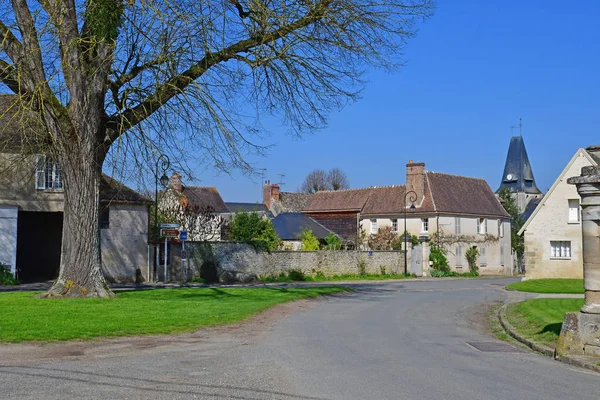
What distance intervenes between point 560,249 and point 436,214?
15477 mm

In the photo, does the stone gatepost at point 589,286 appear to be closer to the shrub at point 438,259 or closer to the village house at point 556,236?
the village house at point 556,236

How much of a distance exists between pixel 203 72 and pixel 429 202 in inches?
1539

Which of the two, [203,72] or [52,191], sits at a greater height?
[203,72]

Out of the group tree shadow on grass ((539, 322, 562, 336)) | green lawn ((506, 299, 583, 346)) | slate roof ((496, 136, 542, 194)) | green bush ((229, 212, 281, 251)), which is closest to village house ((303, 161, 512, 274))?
green bush ((229, 212, 281, 251))

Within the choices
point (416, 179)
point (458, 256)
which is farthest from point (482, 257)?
point (416, 179)

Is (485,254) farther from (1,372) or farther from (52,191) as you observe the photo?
(1,372)

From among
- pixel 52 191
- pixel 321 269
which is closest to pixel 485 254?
pixel 321 269

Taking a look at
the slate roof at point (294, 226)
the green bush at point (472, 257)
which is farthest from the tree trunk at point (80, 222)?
the green bush at point (472, 257)

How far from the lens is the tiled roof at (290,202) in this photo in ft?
239

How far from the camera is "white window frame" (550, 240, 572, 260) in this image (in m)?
38.6

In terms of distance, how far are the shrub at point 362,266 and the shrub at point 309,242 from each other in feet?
12.9

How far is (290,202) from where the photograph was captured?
74.5 metres

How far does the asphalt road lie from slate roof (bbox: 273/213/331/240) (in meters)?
35.9

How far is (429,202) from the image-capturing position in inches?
2148
